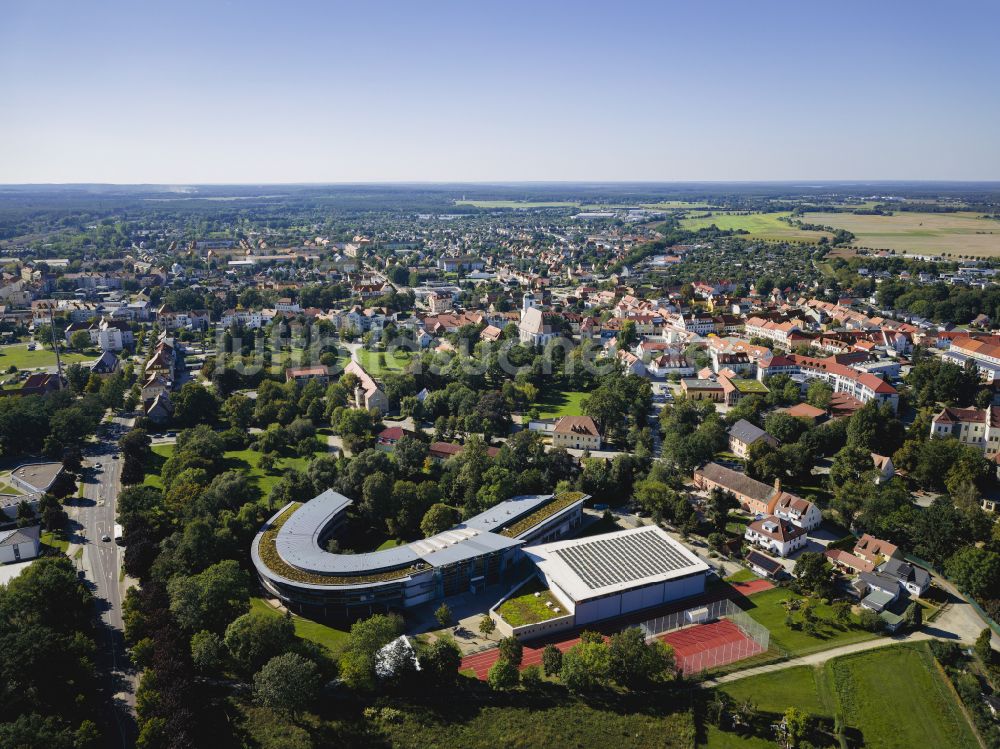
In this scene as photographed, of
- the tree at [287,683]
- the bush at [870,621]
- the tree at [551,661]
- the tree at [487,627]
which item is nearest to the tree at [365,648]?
the tree at [287,683]

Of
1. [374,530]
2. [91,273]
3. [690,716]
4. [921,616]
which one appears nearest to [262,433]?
[374,530]

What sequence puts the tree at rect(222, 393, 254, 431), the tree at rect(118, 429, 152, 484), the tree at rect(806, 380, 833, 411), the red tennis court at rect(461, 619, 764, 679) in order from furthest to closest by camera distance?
the tree at rect(806, 380, 833, 411)
the tree at rect(222, 393, 254, 431)
the tree at rect(118, 429, 152, 484)
the red tennis court at rect(461, 619, 764, 679)

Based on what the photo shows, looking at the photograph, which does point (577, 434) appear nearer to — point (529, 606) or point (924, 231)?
point (529, 606)

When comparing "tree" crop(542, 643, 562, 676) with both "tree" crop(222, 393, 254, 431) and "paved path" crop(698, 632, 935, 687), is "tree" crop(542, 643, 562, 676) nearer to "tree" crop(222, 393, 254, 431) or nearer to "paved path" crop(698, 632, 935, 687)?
"paved path" crop(698, 632, 935, 687)

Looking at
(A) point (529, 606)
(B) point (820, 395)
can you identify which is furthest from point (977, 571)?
(B) point (820, 395)

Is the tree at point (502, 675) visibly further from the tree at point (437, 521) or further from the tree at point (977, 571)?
the tree at point (977, 571)

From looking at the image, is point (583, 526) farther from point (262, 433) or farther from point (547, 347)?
point (547, 347)

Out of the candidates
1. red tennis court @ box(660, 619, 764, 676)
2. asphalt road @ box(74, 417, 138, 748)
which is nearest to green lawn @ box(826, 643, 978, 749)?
red tennis court @ box(660, 619, 764, 676)
